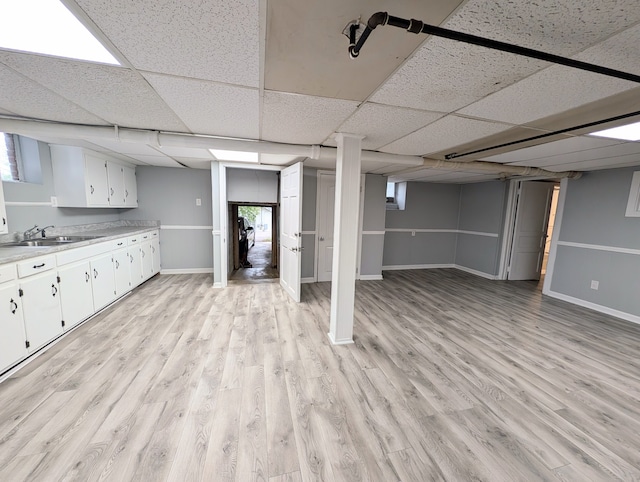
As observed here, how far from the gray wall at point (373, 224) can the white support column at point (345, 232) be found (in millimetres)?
2665

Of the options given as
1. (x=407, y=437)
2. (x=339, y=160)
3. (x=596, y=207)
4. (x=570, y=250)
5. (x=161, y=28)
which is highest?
(x=161, y=28)

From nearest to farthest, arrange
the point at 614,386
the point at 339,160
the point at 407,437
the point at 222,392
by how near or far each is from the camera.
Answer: the point at 407,437, the point at 222,392, the point at 614,386, the point at 339,160

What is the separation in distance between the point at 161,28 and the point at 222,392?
89.3 inches

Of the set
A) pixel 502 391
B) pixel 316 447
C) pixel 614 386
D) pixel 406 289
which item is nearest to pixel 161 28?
pixel 316 447

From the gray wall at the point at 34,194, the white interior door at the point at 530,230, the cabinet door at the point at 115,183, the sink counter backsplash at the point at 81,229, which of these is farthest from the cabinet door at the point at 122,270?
the white interior door at the point at 530,230

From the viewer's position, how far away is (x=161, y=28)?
108 cm

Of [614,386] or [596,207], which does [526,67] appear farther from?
[596,207]

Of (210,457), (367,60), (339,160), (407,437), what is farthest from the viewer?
(339,160)

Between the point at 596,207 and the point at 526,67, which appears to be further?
the point at 596,207

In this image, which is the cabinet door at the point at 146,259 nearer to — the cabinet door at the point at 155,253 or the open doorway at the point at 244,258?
the cabinet door at the point at 155,253

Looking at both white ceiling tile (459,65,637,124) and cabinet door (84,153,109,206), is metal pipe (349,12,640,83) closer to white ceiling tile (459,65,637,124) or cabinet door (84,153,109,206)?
white ceiling tile (459,65,637,124)

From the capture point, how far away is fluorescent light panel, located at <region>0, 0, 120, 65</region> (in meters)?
1.00

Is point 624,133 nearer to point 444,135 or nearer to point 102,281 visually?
point 444,135

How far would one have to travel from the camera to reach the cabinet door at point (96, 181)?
11.4 feet
